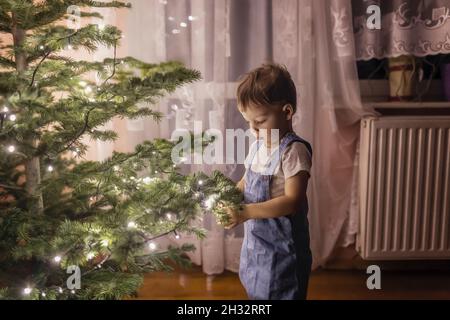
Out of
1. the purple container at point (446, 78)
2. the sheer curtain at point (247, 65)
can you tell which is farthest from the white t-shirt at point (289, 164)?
the purple container at point (446, 78)

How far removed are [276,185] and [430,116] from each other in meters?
0.97

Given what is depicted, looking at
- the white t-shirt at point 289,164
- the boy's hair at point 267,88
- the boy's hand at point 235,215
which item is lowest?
the boy's hand at point 235,215

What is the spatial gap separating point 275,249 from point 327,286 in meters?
0.81

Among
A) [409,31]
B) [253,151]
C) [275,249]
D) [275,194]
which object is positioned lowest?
[275,249]

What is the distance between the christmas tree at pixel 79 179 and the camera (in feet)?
3.09

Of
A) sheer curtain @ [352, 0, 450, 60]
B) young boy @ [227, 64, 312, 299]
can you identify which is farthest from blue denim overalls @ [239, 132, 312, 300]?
sheer curtain @ [352, 0, 450, 60]

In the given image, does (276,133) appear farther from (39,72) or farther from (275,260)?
(39,72)

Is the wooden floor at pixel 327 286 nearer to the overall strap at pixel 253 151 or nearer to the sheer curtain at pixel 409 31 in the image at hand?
the overall strap at pixel 253 151

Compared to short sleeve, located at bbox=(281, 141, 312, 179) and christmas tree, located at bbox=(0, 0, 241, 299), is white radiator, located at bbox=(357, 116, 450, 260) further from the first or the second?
christmas tree, located at bbox=(0, 0, 241, 299)

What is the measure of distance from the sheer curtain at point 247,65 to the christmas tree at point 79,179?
23.9 inches

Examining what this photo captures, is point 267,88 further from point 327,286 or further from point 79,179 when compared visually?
point 327,286

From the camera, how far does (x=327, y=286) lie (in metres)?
1.75

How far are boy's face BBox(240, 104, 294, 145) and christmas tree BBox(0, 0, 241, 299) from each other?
0.17m

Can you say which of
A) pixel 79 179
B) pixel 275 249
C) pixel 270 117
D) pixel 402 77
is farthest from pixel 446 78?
pixel 79 179
